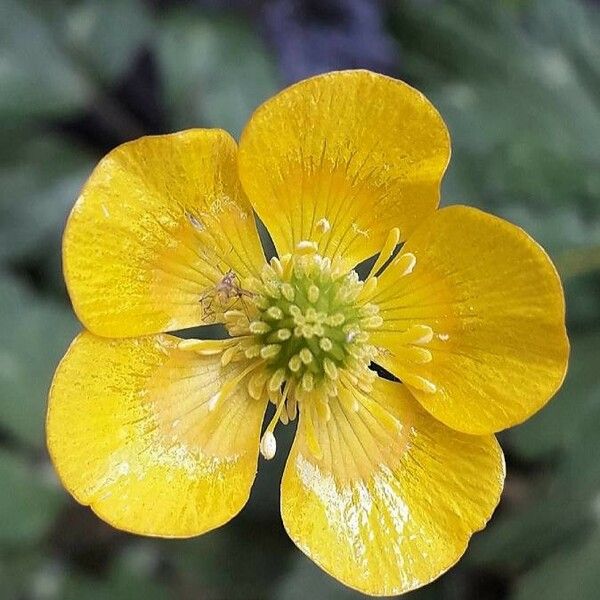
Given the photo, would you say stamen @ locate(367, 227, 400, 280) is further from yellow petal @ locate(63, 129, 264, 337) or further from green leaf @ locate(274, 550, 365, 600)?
green leaf @ locate(274, 550, 365, 600)

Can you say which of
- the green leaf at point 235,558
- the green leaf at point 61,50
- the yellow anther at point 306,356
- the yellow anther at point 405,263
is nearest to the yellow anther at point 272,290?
the yellow anther at point 306,356

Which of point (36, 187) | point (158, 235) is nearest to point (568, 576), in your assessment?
point (158, 235)

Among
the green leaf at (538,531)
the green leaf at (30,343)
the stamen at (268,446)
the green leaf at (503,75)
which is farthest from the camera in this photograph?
the green leaf at (503,75)

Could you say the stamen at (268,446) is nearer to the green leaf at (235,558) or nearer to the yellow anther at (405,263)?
the yellow anther at (405,263)

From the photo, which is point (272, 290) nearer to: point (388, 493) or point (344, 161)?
point (344, 161)

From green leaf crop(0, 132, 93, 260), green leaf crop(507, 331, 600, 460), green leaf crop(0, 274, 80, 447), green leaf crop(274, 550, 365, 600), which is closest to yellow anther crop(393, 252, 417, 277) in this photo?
green leaf crop(507, 331, 600, 460)

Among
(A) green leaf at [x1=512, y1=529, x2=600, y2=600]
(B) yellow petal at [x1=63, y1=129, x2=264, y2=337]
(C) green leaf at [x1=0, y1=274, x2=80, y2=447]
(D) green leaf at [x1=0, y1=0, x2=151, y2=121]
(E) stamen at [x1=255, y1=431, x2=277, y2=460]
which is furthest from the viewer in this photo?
(D) green leaf at [x1=0, y1=0, x2=151, y2=121]

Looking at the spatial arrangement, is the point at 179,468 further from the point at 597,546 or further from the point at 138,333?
the point at 597,546
